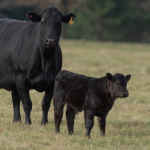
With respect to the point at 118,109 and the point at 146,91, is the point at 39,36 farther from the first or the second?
the point at 146,91

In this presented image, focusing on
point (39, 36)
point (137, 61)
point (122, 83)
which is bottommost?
point (137, 61)

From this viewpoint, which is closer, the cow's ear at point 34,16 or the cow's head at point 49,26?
the cow's head at point 49,26

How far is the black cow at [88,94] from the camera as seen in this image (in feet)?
19.2

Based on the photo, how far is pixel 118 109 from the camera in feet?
28.4

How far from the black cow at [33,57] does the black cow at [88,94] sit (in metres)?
0.66

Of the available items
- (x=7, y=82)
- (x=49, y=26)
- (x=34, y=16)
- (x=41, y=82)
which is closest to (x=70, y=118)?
(x=41, y=82)

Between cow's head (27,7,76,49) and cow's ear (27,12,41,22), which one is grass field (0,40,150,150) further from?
cow's ear (27,12,41,22)

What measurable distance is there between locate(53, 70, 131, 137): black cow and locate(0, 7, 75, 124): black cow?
661 mm

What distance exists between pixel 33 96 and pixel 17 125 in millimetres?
3444

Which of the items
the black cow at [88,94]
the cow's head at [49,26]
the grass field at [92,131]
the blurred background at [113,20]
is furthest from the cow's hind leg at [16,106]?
the blurred background at [113,20]

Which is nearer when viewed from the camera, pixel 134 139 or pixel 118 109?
pixel 134 139

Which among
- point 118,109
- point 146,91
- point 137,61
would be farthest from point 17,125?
point 137,61

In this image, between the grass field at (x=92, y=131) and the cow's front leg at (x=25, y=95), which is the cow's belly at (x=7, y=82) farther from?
the grass field at (x=92, y=131)

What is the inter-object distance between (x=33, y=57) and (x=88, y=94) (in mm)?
1430
